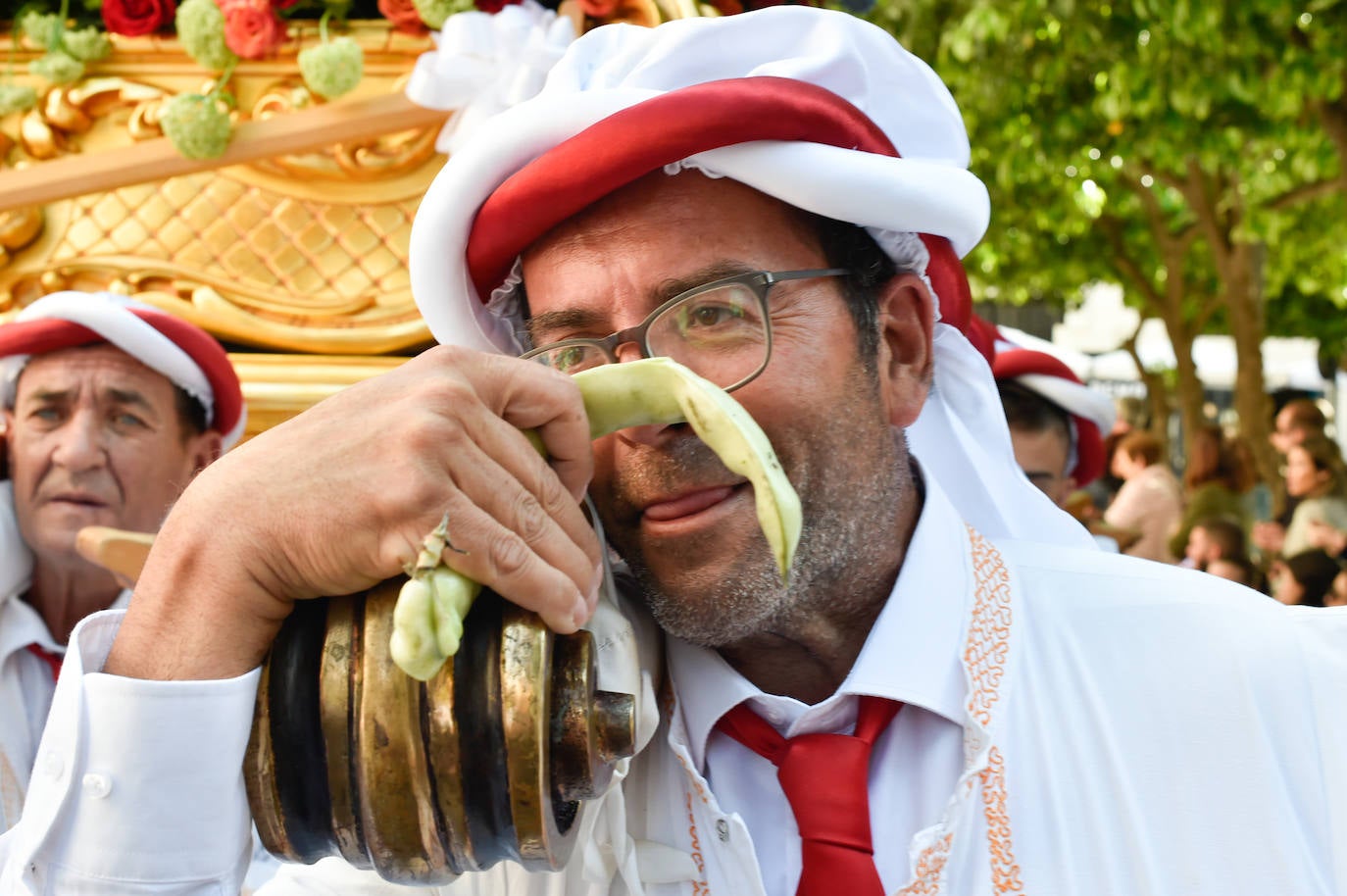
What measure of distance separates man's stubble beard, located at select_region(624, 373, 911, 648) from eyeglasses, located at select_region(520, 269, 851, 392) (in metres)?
0.16

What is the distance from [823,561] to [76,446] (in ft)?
7.97

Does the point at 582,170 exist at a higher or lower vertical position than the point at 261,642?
higher

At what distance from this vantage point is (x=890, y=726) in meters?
1.91

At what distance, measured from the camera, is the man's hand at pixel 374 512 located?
1.34 metres

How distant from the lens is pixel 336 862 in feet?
5.97

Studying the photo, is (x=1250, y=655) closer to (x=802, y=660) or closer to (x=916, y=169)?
(x=802, y=660)

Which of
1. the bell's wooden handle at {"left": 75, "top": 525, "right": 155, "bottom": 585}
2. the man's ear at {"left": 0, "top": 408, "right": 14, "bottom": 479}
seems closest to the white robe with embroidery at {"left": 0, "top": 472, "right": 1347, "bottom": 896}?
the bell's wooden handle at {"left": 75, "top": 525, "right": 155, "bottom": 585}

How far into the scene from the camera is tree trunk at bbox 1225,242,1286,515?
13.8m

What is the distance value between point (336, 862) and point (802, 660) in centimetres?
76

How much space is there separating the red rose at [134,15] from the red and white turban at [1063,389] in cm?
289

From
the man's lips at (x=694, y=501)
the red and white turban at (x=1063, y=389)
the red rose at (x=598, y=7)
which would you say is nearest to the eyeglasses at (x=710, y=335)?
the man's lips at (x=694, y=501)

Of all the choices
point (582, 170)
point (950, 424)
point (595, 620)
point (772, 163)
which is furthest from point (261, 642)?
point (950, 424)

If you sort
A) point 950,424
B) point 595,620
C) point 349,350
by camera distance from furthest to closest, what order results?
point 349,350, point 950,424, point 595,620

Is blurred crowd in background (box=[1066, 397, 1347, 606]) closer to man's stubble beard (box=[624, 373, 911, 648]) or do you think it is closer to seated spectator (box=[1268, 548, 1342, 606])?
seated spectator (box=[1268, 548, 1342, 606])
